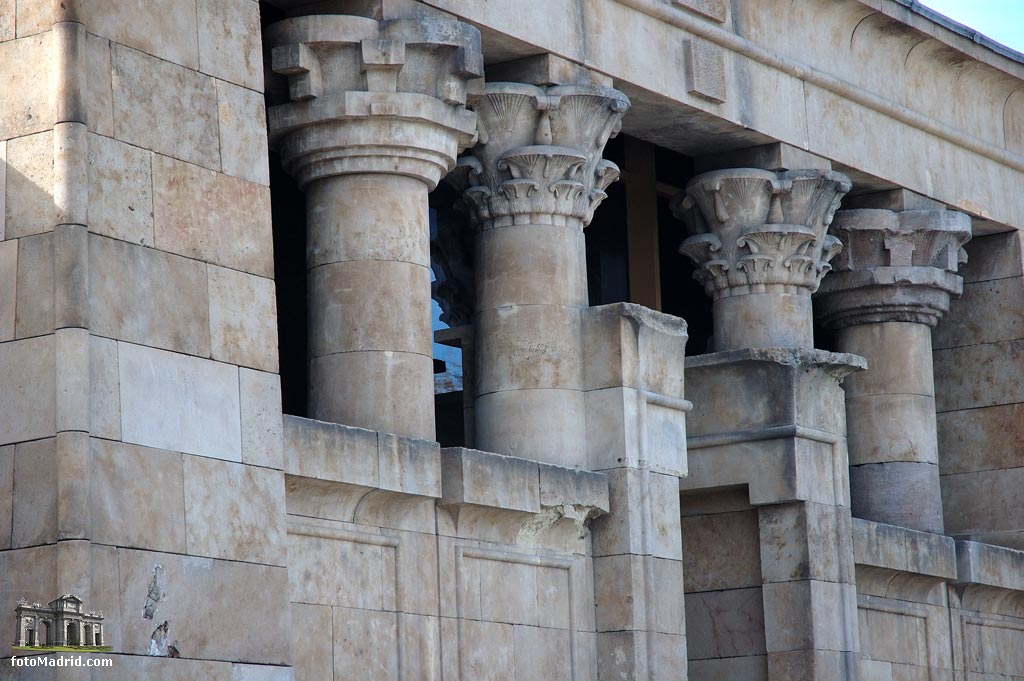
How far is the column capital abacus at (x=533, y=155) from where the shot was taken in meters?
18.0

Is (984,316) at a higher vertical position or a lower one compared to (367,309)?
higher

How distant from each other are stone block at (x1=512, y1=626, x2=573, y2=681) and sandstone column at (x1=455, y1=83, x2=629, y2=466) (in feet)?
4.78

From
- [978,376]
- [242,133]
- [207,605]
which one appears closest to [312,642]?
[207,605]

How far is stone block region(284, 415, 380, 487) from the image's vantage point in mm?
14812

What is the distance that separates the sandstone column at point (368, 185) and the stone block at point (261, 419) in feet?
7.24

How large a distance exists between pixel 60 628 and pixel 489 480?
17.5ft

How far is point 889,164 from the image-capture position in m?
22.5

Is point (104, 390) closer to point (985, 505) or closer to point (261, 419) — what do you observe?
point (261, 419)

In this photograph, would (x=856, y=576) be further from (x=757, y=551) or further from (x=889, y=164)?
(x=889, y=164)

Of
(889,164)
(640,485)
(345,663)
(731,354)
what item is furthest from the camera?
(889,164)

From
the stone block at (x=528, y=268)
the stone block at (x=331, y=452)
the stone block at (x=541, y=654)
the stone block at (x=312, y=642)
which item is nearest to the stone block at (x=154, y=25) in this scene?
the stone block at (x=331, y=452)

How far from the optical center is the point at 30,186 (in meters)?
13.0

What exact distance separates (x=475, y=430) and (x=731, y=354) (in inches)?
105

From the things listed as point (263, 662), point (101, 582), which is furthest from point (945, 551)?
point (101, 582)
